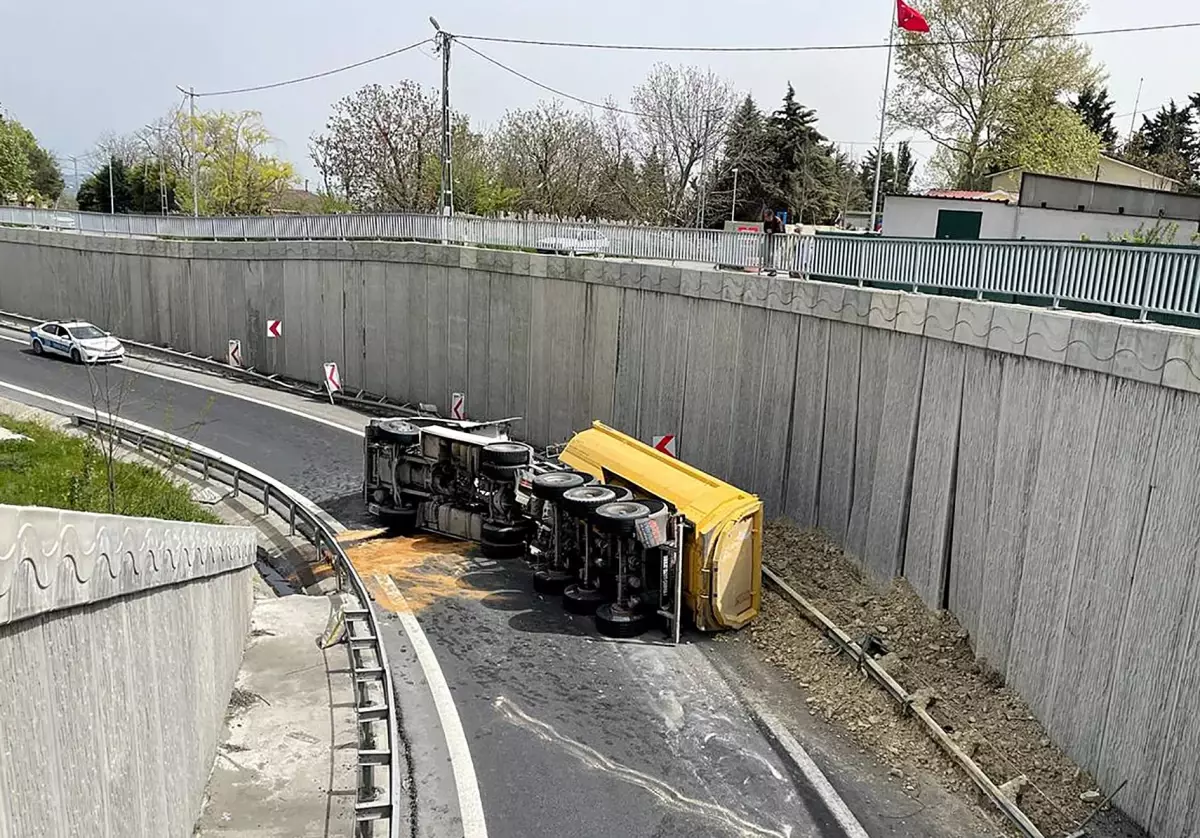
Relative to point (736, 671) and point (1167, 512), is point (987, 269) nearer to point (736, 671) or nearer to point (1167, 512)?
point (1167, 512)

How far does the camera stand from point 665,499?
12180 millimetres

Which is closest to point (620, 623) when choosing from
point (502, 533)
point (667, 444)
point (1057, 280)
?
point (502, 533)

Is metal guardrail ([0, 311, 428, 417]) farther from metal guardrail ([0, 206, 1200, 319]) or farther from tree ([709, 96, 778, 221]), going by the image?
tree ([709, 96, 778, 221])

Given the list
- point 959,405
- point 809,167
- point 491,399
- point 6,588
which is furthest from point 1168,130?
point 6,588

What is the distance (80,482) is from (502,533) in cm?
714

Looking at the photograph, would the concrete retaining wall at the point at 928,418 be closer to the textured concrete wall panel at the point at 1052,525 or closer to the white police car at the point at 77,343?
the textured concrete wall panel at the point at 1052,525

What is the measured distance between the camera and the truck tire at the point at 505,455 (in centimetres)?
1419

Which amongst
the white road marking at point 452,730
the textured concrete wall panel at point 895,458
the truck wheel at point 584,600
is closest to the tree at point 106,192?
the white road marking at point 452,730

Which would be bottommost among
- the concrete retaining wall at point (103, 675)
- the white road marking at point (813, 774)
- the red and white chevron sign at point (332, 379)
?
the white road marking at point (813, 774)

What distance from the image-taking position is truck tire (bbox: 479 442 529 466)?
1419 centimetres

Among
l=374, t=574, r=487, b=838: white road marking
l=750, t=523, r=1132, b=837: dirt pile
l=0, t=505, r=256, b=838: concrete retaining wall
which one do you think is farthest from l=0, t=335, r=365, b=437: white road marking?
l=0, t=505, r=256, b=838: concrete retaining wall

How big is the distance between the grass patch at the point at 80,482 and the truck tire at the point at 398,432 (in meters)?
3.25

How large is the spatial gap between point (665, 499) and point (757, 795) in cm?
469

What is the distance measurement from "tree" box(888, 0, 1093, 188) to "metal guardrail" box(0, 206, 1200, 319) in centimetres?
3041
